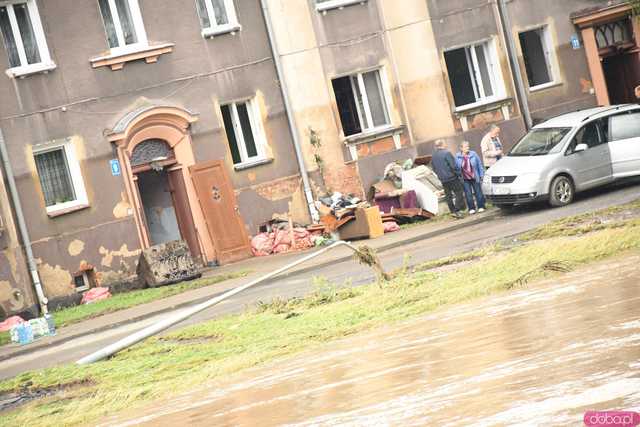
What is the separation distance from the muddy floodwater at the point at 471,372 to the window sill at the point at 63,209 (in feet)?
47.3

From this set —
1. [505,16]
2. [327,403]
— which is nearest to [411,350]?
[327,403]

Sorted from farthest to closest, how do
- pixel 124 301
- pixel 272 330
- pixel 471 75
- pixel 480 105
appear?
pixel 471 75 < pixel 480 105 < pixel 124 301 < pixel 272 330

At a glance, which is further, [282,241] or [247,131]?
[247,131]

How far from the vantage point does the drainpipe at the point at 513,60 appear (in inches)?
1252

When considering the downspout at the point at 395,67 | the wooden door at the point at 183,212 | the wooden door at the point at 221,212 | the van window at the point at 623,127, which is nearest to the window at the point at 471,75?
the downspout at the point at 395,67

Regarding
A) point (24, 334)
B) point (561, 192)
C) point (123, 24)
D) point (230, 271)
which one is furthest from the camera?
point (123, 24)

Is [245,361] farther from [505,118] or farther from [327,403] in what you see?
[505,118]

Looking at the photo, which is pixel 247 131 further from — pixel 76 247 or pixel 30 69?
pixel 30 69

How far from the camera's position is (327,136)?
29953 millimetres

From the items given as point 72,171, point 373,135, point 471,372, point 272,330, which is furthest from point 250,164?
point 471,372

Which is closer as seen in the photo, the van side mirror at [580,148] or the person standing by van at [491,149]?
the van side mirror at [580,148]

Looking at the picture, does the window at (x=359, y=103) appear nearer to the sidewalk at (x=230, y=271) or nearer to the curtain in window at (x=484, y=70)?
the curtain in window at (x=484, y=70)

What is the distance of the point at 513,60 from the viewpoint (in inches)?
1251

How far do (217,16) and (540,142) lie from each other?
8621 millimetres
